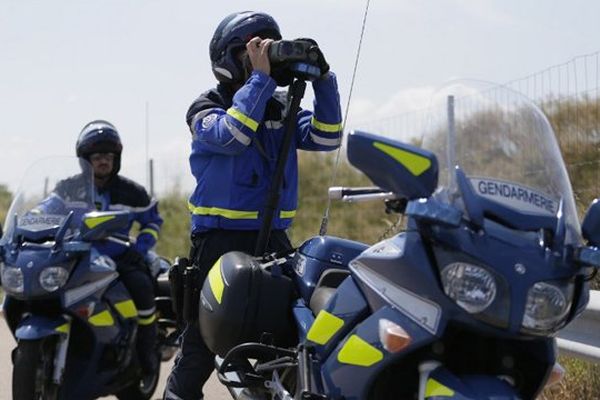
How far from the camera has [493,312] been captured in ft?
10.8

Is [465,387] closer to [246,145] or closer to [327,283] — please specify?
[327,283]

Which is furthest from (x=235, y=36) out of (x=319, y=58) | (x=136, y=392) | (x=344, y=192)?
(x=136, y=392)

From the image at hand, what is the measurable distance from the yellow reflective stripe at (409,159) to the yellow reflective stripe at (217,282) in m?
1.26

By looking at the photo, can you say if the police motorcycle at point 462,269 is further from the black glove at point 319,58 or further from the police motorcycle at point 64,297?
the police motorcycle at point 64,297

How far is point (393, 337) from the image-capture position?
3.50 metres

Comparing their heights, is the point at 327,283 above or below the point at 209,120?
below

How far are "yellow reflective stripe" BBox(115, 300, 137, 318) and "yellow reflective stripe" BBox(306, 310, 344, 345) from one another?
2954mm

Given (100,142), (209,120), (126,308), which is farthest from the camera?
(100,142)

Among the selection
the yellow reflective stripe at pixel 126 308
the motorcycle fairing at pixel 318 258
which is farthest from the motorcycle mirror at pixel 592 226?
the yellow reflective stripe at pixel 126 308

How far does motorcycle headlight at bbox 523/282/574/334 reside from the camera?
3320mm

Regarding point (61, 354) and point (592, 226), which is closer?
point (592, 226)

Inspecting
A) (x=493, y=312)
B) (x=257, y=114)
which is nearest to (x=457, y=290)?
(x=493, y=312)

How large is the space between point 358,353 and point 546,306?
24.6 inches

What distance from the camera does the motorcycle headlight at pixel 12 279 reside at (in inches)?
239
